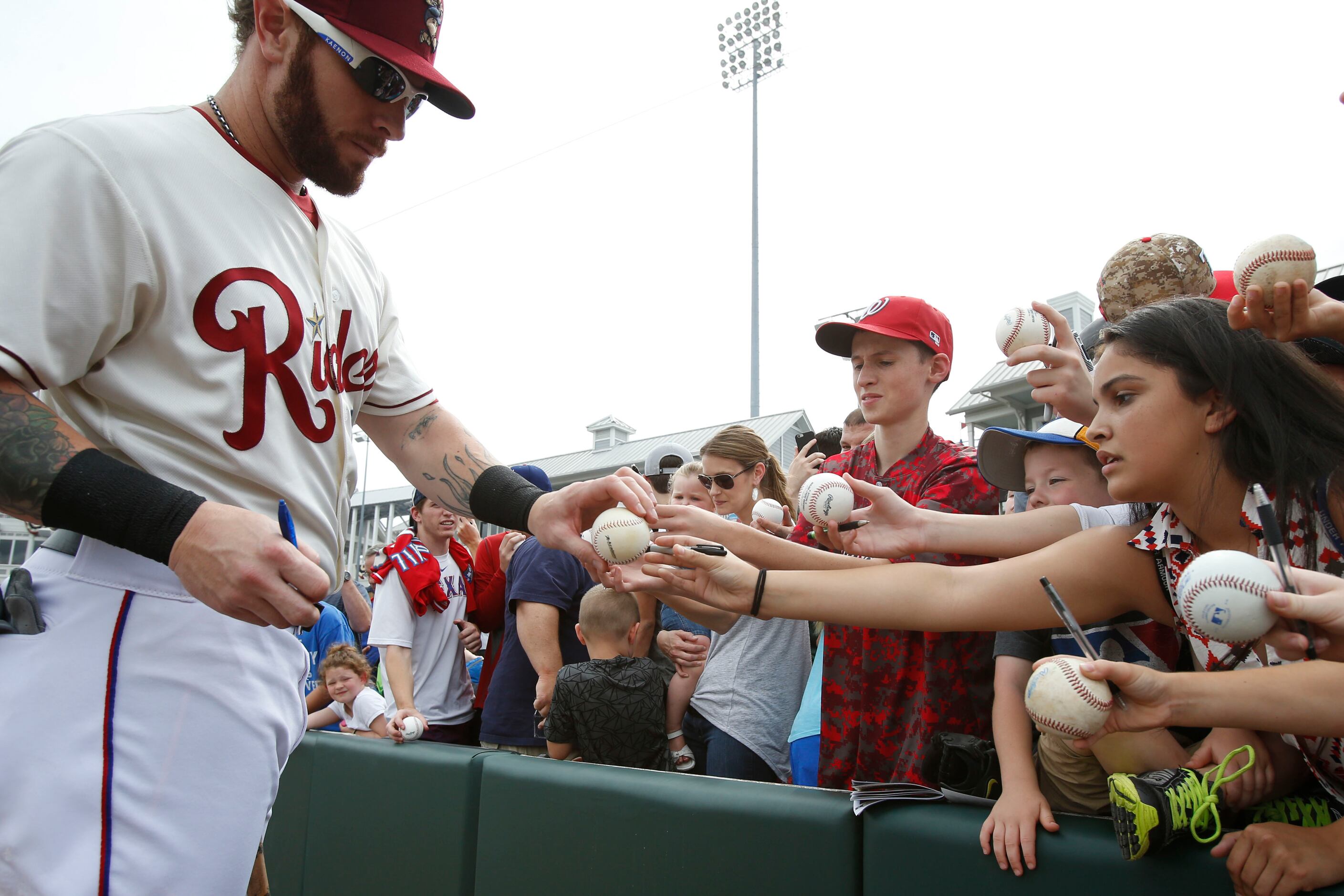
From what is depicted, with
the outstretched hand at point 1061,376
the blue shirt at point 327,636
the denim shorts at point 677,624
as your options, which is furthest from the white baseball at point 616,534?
the blue shirt at point 327,636

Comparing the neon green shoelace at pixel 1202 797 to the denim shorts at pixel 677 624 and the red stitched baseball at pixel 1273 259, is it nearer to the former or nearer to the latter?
the red stitched baseball at pixel 1273 259

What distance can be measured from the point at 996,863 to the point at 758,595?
0.90 m

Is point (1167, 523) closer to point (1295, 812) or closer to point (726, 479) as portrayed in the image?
point (1295, 812)

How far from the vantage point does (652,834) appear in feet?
9.51

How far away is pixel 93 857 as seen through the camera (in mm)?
1568

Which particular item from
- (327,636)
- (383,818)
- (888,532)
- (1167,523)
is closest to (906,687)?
(888,532)

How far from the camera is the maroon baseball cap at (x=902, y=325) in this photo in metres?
3.35

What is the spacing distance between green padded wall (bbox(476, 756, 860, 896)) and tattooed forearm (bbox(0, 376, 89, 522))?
6.80ft

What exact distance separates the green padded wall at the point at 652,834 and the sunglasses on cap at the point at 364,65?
2.28 metres

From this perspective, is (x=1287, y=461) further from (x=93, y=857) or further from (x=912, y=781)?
(x=93, y=857)

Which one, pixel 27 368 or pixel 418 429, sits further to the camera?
pixel 418 429

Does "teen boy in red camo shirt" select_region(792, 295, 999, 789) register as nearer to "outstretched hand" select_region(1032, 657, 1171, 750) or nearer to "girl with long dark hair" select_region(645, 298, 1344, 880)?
"girl with long dark hair" select_region(645, 298, 1344, 880)

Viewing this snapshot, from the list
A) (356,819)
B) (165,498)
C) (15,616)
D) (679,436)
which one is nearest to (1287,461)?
(165,498)

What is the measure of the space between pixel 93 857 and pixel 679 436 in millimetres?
21355
